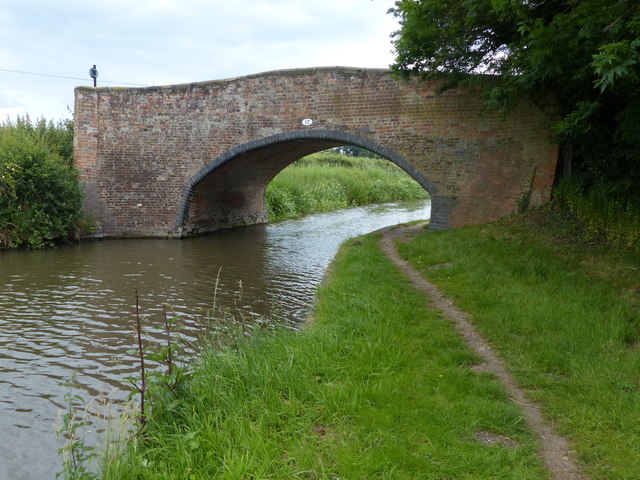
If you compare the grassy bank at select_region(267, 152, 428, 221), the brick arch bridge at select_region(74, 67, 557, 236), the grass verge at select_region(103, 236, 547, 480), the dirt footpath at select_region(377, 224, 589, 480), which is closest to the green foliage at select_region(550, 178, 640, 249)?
the brick arch bridge at select_region(74, 67, 557, 236)

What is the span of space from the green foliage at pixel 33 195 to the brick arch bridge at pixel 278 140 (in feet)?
3.88

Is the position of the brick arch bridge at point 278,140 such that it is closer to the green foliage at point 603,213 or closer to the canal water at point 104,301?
the canal water at point 104,301

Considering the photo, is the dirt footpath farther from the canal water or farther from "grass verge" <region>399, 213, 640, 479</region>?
the canal water

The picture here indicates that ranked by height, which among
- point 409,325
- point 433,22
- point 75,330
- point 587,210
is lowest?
point 75,330

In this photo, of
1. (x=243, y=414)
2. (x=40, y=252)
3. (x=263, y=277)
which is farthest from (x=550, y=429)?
(x=40, y=252)

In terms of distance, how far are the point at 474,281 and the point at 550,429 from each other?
350 centimetres

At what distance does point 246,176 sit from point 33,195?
6.22 meters

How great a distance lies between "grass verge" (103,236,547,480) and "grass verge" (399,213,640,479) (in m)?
0.38

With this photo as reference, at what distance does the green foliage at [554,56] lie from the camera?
4.70 metres

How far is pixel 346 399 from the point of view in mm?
3525

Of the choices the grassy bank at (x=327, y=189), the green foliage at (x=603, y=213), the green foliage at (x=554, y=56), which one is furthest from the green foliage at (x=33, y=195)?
the green foliage at (x=603, y=213)

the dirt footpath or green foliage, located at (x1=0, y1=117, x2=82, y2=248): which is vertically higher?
green foliage, located at (x1=0, y1=117, x2=82, y2=248)

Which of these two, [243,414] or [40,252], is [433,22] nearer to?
[243,414]

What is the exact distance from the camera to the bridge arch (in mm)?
12398
